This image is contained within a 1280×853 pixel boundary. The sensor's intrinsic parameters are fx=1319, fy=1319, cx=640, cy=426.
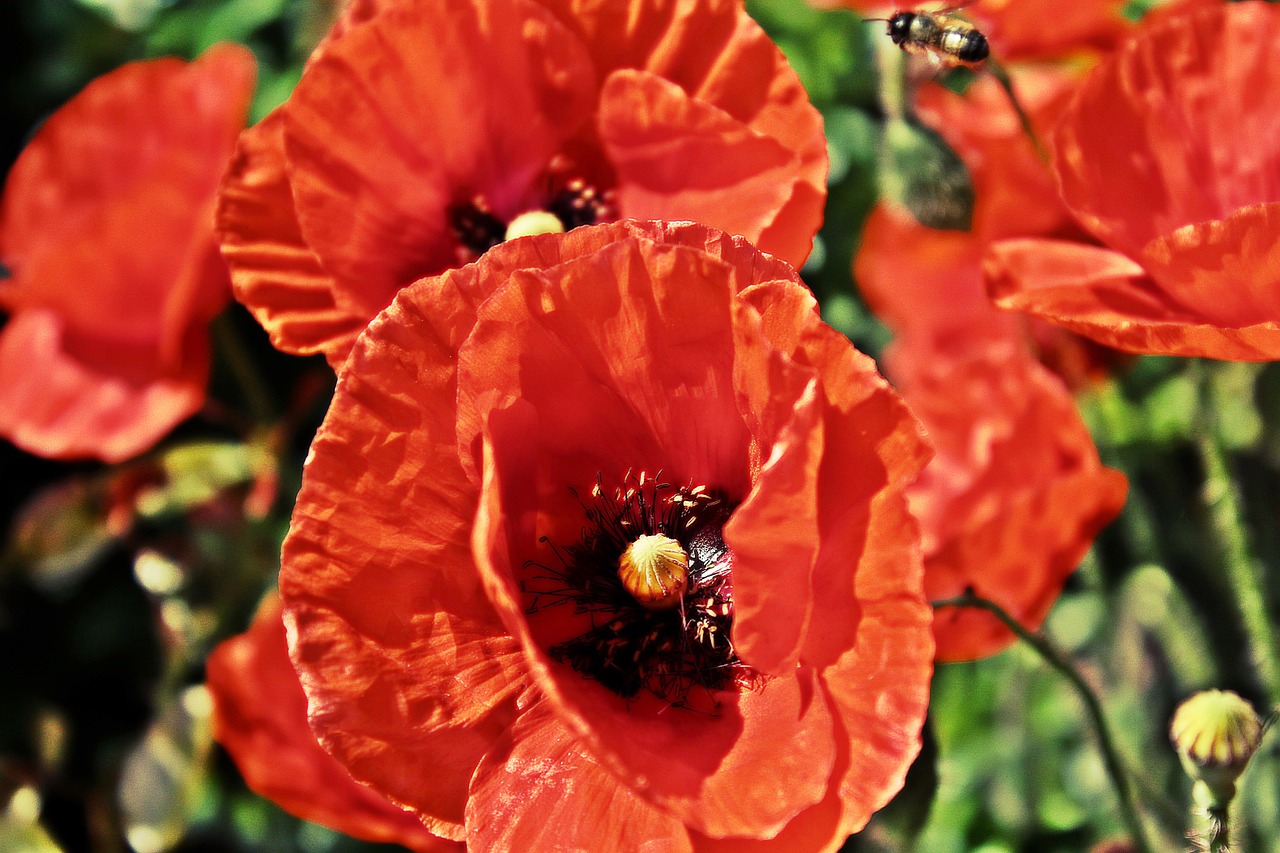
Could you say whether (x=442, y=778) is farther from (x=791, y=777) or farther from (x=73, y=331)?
(x=73, y=331)

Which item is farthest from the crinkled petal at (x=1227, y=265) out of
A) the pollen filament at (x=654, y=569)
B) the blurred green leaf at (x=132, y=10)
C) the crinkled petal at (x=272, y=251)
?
the blurred green leaf at (x=132, y=10)

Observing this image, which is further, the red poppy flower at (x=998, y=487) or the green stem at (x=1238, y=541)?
the green stem at (x=1238, y=541)

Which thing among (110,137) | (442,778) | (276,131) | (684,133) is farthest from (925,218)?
(110,137)

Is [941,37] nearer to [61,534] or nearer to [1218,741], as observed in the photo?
[1218,741]

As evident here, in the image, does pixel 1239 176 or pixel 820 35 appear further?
pixel 820 35

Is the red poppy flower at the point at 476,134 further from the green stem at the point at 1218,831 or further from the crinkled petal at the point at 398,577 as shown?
the green stem at the point at 1218,831

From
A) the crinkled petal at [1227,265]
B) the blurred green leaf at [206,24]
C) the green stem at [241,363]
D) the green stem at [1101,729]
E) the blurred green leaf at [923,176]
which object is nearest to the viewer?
the crinkled petal at [1227,265]

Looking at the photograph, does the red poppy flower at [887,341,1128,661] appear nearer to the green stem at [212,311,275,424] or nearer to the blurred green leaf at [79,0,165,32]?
the green stem at [212,311,275,424]

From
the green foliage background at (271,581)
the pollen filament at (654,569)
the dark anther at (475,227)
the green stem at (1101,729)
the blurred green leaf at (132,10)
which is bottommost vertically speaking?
the green foliage background at (271,581)
